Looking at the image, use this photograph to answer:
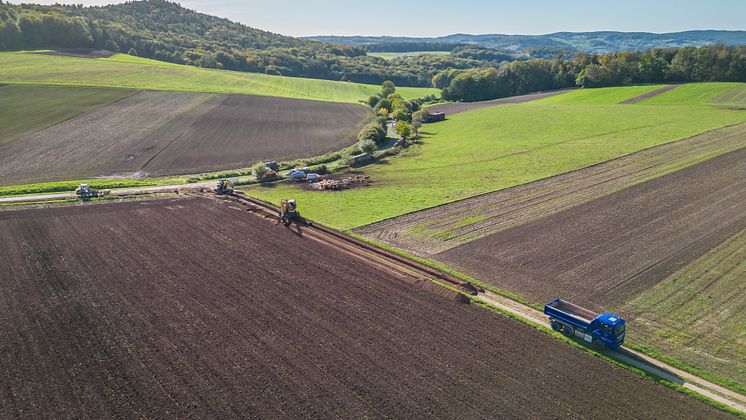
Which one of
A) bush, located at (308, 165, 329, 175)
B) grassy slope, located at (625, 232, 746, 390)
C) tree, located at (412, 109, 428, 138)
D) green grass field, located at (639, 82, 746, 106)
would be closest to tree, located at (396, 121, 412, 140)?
tree, located at (412, 109, 428, 138)

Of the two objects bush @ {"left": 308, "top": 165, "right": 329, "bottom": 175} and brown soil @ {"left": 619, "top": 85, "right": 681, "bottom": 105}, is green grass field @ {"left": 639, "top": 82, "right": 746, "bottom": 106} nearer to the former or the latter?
brown soil @ {"left": 619, "top": 85, "right": 681, "bottom": 105}

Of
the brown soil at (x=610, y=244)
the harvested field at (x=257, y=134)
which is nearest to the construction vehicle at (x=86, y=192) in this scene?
the harvested field at (x=257, y=134)

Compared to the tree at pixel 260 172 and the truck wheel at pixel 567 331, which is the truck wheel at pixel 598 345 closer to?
the truck wheel at pixel 567 331

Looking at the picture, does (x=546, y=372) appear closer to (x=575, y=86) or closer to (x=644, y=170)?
(x=644, y=170)

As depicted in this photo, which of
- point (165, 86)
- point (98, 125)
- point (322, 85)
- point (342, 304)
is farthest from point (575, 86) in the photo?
point (342, 304)

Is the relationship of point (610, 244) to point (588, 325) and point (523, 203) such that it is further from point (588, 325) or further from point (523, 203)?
point (588, 325)
